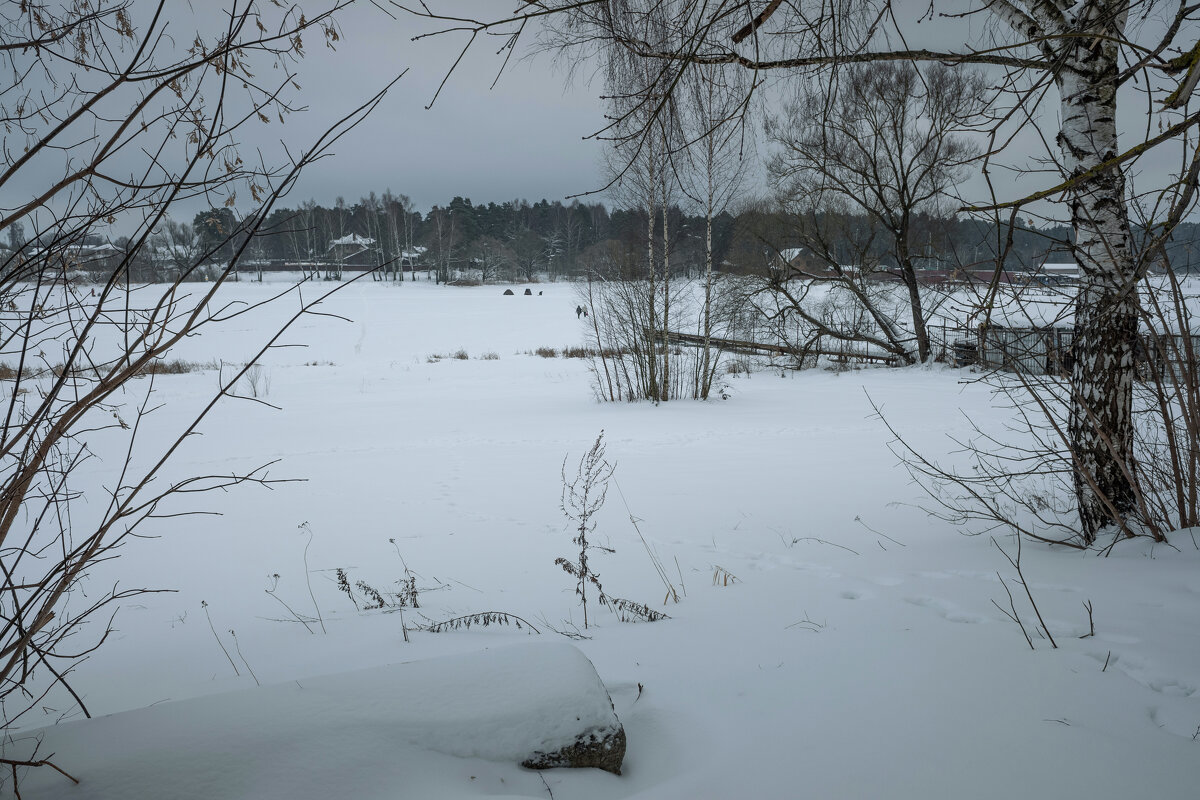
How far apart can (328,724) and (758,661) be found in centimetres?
159

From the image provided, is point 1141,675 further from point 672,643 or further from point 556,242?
point 556,242

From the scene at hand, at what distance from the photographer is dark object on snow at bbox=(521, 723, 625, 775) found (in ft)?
5.35

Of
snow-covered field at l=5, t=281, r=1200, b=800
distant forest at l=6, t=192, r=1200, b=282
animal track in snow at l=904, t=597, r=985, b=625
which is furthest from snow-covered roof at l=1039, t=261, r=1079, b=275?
animal track in snow at l=904, t=597, r=985, b=625

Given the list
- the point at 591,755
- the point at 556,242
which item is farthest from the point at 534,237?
the point at 591,755

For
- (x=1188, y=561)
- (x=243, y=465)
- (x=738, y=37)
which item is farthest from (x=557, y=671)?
(x=243, y=465)

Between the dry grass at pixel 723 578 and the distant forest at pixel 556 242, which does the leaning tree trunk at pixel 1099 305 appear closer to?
the distant forest at pixel 556 242

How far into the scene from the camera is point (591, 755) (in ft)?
5.51

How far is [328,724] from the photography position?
158cm

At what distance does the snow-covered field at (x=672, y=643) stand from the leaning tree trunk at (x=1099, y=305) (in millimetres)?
475

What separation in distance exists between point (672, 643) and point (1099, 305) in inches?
118

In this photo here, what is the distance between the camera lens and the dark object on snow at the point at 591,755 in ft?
5.35

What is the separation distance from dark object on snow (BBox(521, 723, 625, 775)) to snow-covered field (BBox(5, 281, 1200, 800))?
34 mm

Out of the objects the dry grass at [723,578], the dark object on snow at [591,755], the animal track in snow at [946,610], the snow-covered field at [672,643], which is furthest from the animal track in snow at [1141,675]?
the dark object on snow at [591,755]

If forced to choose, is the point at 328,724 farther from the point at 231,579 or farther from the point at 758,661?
the point at 231,579
